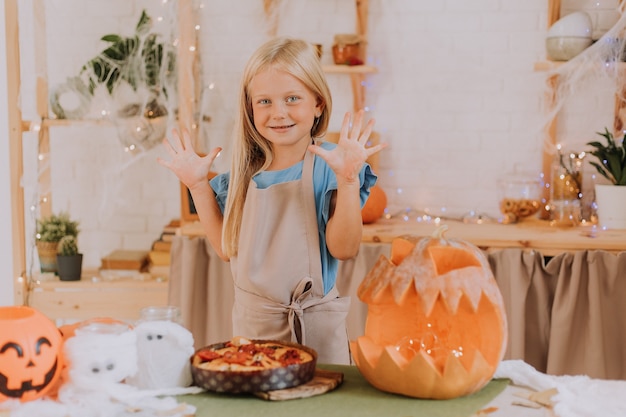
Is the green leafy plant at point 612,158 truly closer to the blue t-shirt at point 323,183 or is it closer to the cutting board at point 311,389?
the blue t-shirt at point 323,183

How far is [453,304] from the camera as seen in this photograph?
1349 mm

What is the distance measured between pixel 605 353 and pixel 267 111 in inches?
72.2

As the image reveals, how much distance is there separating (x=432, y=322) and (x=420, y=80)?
231cm

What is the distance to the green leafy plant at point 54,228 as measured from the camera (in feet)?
11.7

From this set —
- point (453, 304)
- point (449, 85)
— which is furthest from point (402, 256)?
point (449, 85)

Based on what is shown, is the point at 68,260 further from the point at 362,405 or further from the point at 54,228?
the point at 362,405

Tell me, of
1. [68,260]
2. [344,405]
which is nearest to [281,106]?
[344,405]

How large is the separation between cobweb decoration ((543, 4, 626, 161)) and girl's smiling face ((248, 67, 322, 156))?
1778mm

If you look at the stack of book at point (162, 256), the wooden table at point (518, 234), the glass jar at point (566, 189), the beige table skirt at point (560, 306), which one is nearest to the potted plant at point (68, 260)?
the stack of book at point (162, 256)

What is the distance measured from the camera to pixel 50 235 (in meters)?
3.56

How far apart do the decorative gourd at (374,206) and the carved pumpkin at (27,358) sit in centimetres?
210

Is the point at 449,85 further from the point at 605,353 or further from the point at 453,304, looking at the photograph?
the point at 453,304

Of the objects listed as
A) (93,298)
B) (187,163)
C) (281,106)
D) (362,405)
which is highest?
(281,106)

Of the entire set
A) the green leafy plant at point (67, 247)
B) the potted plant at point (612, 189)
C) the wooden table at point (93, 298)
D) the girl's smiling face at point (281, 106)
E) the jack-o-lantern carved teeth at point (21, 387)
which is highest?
the girl's smiling face at point (281, 106)
